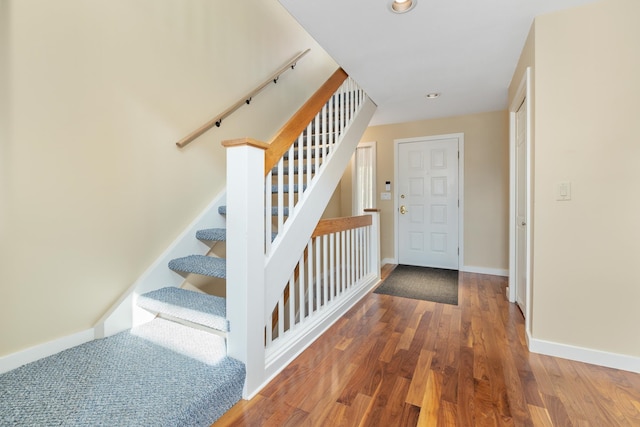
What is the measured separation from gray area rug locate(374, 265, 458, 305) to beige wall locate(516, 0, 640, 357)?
1.10 metres

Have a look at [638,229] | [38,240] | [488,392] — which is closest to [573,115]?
[638,229]

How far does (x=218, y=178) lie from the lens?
2496 mm

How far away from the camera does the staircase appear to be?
3.70 feet

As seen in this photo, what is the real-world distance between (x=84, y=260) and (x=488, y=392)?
2344 millimetres

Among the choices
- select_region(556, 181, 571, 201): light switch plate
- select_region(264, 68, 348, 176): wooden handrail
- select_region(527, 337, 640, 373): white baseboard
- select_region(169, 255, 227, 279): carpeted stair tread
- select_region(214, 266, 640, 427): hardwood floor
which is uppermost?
select_region(264, 68, 348, 176): wooden handrail

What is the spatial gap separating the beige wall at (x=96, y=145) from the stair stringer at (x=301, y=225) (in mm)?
942

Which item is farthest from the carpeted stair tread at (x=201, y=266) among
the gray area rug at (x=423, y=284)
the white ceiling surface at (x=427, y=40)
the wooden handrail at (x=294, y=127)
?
the gray area rug at (x=423, y=284)

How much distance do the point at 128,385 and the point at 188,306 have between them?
18.2 inches

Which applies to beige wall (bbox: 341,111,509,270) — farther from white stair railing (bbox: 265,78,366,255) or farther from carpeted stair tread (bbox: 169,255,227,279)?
carpeted stair tread (bbox: 169,255,227,279)

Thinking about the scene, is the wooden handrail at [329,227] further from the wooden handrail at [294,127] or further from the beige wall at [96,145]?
the beige wall at [96,145]

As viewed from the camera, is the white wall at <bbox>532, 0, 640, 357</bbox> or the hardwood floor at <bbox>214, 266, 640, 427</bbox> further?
the white wall at <bbox>532, 0, 640, 357</bbox>

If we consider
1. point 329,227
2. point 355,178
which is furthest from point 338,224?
point 355,178

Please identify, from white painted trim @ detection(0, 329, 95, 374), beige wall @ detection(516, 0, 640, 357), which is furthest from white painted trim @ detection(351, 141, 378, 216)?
white painted trim @ detection(0, 329, 95, 374)

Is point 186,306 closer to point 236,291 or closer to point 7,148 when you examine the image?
point 236,291
